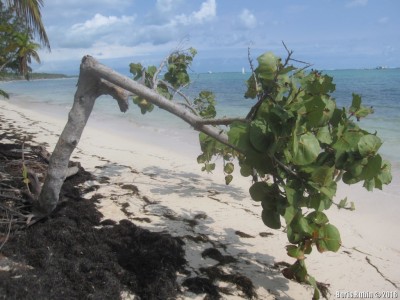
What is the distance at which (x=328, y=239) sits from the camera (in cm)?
176

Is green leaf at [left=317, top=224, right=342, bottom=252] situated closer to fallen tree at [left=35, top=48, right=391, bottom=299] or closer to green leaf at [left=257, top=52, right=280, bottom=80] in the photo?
fallen tree at [left=35, top=48, right=391, bottom=299]

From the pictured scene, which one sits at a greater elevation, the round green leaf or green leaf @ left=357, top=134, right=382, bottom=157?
green leaf @ left=357, top=134, right=382, bottom=157

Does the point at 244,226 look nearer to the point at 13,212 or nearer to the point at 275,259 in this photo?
the point at 275,259

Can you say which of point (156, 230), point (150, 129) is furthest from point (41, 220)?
point (150, 129)

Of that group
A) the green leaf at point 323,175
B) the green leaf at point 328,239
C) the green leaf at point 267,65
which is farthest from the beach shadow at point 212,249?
the green leaf at point 267,65

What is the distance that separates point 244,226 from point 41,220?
1851 millimetres

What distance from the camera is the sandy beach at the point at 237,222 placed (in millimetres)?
2652

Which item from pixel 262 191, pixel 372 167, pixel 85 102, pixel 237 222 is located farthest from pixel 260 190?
pixel 237 222

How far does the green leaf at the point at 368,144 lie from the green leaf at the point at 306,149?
24 centimetres

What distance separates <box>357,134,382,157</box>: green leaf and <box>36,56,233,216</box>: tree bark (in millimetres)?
1139

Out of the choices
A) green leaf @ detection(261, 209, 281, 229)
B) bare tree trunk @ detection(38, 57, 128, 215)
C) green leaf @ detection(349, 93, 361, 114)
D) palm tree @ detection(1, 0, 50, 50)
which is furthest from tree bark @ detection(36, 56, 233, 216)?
palm tree @ detection(1, 0, 50, 50)

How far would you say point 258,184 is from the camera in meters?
1.76

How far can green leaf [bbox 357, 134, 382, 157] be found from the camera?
157 centimetres

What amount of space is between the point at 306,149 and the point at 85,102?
1845mm
